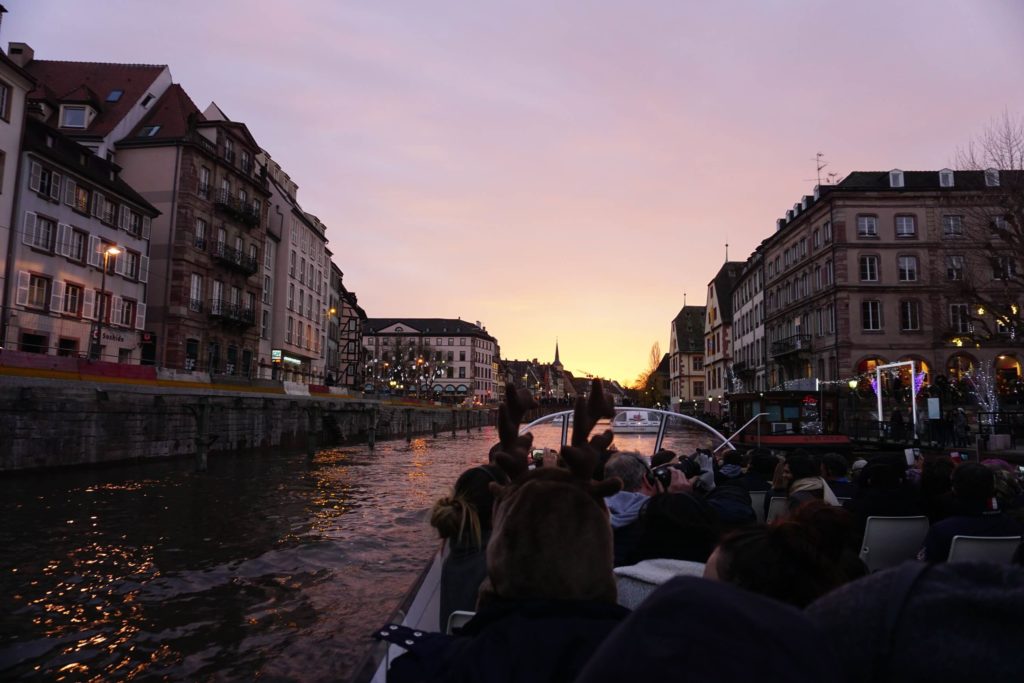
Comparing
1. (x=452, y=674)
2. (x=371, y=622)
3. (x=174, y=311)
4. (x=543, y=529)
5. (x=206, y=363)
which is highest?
(x=174, y=311)

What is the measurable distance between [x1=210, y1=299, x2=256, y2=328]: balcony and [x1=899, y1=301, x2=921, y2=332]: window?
46.1m

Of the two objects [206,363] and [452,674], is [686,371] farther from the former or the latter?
[452,674]

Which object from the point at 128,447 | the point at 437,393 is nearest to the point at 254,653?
the point at 128,447

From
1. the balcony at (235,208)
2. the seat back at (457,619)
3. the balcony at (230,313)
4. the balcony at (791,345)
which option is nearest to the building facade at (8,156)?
the balcony at (230,313)

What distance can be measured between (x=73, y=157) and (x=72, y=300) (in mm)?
7931

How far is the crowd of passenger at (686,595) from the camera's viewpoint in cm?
86

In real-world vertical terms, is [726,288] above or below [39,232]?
above

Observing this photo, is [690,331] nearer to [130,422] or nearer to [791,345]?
[791,345]

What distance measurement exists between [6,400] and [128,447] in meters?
6.32

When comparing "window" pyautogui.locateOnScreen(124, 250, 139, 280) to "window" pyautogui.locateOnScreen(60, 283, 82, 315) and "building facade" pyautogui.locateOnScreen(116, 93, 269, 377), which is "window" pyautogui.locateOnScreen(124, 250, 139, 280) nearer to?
"building facade" pyautogui.locateOnScreen(116, 93, 269, 377)

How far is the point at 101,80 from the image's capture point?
149 feet

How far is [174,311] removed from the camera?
40.9 m

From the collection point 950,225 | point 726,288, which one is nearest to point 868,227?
point 950,225

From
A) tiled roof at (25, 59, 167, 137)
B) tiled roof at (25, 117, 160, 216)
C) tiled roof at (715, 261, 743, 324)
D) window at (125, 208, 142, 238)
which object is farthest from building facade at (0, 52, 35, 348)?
tiled roof at (715, 261, 743, 324)
